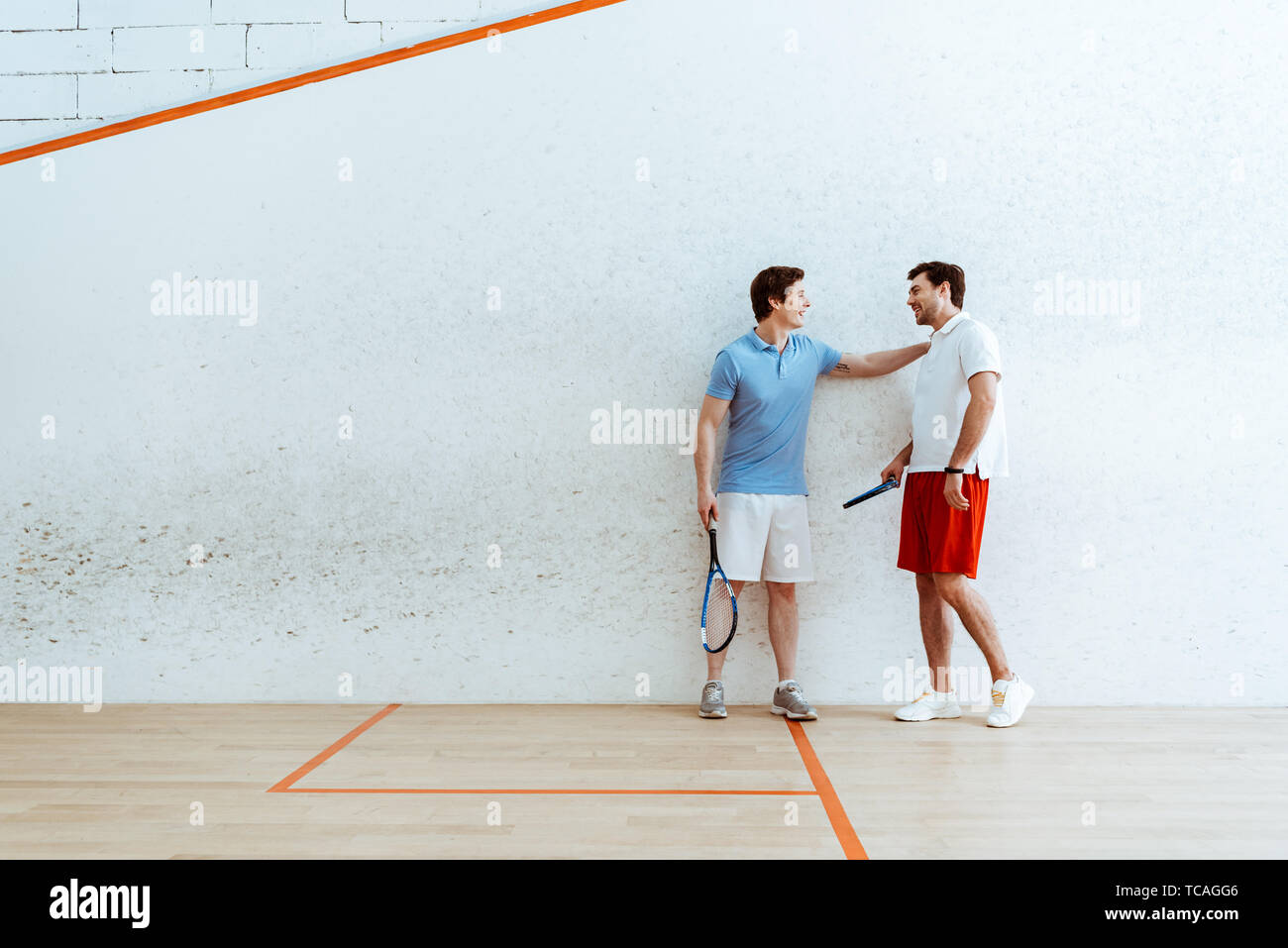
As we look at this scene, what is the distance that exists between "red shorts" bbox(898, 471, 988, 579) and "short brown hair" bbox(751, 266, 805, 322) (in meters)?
0.63

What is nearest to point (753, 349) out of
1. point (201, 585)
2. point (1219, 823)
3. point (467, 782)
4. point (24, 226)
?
point (467, 782)

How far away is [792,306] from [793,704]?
1112 millimetres

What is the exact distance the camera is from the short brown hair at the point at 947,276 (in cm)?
269

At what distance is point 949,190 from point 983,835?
1.91m

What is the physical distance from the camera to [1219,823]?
1811mm

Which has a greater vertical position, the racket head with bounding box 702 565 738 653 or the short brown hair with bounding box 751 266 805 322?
the short brown hair with bounding box 751 266 805 322

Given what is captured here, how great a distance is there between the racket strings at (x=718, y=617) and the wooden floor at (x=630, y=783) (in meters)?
0.23

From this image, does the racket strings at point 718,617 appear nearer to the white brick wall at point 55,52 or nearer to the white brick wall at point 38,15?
the white brick wall at point 55,52

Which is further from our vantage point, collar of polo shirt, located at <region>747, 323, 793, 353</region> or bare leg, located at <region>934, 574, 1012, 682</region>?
collar of polo shirt, located at <region>747, 323, 793, 353</region>

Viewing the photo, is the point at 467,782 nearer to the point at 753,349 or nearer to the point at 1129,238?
the point at 753,349

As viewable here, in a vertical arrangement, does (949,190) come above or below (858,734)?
above

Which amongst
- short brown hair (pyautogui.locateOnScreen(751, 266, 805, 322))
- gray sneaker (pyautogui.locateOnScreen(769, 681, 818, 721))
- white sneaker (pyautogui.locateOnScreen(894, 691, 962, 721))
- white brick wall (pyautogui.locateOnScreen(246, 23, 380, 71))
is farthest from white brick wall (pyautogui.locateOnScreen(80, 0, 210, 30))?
white sneaker (pyautogui.locateOnScreen(894, 691, 962, 721))

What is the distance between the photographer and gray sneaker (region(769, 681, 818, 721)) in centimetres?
267

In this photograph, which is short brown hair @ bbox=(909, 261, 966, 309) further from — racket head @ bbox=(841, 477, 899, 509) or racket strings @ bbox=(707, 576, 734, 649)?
racket strings @ bbox=(707, 576, 734, 649)
